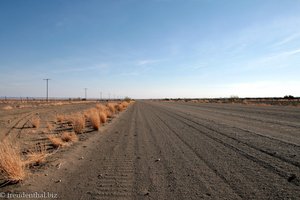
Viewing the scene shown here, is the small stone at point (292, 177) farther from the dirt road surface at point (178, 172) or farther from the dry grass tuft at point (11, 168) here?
the dry grass tuft at point (11, 168)

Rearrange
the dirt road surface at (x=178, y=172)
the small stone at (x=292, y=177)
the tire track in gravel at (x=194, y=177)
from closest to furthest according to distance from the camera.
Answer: the tire track in gravel at (x=194, y=177)
the dirt road surface at (x=178, y=172)
the small stone at (x=292, y=177)

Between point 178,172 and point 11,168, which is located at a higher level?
point 11,168

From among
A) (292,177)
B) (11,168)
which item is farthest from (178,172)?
(11,168)

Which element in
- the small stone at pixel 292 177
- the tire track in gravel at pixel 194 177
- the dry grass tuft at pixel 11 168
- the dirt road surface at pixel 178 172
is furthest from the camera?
the dry grass tuft at pixel 11 168

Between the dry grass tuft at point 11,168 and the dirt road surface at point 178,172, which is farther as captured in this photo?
the dry grass tuft at point 11,168

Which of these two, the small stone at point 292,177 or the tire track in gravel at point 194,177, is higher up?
the small stone at point 292,177

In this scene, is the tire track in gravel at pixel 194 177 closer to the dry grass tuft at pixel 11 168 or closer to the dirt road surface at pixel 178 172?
the dirt road surface at pixel 178 172

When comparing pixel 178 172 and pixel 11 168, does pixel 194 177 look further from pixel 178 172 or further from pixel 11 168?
pixel 11 168

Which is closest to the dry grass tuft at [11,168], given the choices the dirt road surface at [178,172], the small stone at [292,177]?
the dirt road surface at [178,172]

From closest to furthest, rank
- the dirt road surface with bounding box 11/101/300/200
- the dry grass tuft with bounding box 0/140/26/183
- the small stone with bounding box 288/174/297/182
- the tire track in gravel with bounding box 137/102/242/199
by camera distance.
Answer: the tire track in gravel with bounding box 137/102/242/199 → the dirt road surface with bounding box 11/101/300/200 → the small stone with bounding box 288/174/297/182 → the dry grass tuft with bounding box 0/140/26/183

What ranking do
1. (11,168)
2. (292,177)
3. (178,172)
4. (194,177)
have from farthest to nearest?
(178,172) < (194,177) < (11,168) < (292,177)

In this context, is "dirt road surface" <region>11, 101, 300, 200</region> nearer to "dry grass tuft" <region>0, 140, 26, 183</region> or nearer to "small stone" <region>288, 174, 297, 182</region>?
"small stone" <region>288, 174, 297, 182</region>

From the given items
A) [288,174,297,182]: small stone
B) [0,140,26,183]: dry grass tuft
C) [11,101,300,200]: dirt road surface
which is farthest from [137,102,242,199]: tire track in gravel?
[0,140,26,183]: dry grass tuft

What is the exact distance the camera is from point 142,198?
5.16 m
